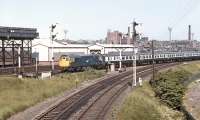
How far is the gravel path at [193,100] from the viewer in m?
53.4

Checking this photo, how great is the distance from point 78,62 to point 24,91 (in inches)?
1151

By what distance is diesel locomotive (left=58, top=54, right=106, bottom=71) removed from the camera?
240 ft

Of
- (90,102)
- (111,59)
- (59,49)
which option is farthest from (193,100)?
(59,49)

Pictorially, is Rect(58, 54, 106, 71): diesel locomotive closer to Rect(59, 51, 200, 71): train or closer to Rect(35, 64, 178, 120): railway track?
Rect(59, 51, 200, 71): train

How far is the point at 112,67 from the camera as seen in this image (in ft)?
268

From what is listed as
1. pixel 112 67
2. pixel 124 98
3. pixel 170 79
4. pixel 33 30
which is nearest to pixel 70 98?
pixel 124 98

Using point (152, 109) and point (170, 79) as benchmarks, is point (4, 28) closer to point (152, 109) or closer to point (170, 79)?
point (170, 79)

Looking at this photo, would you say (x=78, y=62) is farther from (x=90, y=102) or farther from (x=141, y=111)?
(x=141, y=111)

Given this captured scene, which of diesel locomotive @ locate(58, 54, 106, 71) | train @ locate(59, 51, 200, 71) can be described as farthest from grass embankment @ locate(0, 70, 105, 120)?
train @ locate(59, 51, 200, 71)

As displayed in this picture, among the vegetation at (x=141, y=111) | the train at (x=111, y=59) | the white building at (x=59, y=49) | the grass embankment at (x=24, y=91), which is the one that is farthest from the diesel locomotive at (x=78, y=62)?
the vegetation at (x=141, y=111)

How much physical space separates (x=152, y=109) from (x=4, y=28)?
4786cm

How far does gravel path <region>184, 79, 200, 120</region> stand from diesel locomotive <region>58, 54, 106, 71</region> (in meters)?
19.1

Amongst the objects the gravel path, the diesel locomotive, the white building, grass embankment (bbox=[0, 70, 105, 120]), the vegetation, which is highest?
the white building

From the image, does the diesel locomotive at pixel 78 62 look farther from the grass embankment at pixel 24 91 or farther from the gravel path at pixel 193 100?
the gravel path at pixel 193 100
